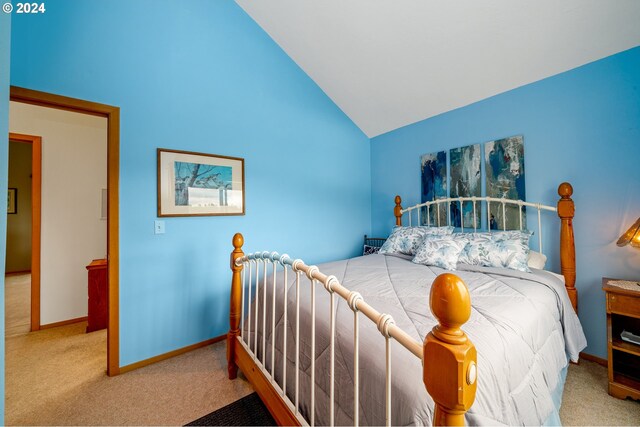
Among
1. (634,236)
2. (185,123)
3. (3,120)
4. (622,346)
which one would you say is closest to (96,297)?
(185,123)

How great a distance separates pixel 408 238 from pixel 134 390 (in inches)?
100

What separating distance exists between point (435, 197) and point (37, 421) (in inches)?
142

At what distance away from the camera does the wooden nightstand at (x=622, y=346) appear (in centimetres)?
155

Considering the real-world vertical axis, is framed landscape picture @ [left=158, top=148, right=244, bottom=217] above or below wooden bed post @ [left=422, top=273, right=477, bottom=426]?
above

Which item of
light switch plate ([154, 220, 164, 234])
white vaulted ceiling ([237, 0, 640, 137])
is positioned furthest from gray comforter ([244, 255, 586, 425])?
white vaulted ceiling ([237, 0, 640, 137])

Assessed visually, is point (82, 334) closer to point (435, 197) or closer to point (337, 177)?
point (337, 177)

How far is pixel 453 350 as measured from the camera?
528 mm

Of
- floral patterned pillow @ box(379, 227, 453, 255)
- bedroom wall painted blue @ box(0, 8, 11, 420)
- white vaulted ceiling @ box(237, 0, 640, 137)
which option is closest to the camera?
bedroom wall painted blue @ box(0, 8, 11, 420)

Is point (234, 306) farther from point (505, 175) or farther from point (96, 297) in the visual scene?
point (505, 175)

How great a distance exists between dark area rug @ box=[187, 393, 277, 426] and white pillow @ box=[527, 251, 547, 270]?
7.41 ft

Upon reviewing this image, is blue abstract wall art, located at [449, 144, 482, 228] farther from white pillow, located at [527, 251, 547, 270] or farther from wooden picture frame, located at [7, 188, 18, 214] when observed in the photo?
wooden picture frame, located at [7, 188, 18, 214]

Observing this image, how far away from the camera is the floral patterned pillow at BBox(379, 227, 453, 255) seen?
2539 mm

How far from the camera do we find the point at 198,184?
2314mm

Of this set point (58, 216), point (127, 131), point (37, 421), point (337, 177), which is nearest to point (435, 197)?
point (337, 177)
